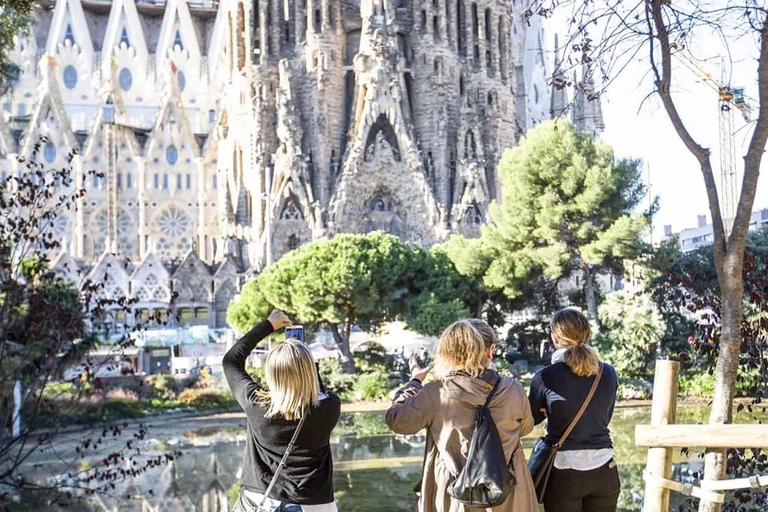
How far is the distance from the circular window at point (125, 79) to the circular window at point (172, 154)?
11033 millimetres

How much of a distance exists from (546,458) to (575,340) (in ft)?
2.03

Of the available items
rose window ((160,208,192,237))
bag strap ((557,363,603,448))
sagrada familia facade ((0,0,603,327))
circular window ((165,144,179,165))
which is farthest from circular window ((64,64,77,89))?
bag strap ((557,363,603,448))

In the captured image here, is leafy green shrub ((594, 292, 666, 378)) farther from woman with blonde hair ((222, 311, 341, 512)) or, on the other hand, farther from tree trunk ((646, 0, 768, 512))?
woman with blonde hair ((222, 311, 341, 512))

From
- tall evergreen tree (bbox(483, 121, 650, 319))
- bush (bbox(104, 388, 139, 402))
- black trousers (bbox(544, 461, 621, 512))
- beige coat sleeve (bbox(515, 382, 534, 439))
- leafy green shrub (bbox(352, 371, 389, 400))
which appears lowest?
leafy green shrub (bbox(352, 371, 389, 400))

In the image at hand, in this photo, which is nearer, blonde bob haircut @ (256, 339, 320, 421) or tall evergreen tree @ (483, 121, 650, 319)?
blonde bob haircut @ (256, 339, 320, 421)

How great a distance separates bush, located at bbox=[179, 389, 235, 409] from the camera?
23844 millimetres

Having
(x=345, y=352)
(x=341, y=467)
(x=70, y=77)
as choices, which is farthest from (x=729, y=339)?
(x=70, y=77)

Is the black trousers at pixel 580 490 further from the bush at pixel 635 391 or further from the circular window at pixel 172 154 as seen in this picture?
the circular window at pixel 172 154

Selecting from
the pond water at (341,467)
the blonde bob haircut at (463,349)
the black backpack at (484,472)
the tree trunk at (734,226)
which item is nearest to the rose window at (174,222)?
the pond water at (341,467)

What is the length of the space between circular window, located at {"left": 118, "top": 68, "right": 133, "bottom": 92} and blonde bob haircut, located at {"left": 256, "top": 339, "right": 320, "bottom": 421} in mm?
65394

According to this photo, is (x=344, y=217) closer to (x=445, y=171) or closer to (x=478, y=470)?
(x=445, y=171)

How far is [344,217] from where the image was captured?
43.1 m

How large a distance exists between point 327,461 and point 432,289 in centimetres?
2630

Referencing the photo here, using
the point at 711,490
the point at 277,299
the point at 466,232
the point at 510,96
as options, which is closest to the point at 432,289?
the point at 277,299
